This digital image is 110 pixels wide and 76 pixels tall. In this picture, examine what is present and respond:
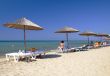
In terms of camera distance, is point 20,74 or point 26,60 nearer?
point 20,74

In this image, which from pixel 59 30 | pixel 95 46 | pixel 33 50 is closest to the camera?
pixel 33 50

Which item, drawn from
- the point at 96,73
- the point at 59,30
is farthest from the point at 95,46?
the point at 96,73

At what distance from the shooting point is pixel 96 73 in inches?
248

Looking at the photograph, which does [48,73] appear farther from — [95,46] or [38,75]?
[95,46]

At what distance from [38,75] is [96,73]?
1.99m

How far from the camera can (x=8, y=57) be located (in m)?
10.2

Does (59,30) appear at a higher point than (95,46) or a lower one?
higher

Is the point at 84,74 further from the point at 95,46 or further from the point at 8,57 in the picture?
the point at 95,46

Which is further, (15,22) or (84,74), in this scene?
(15,22)

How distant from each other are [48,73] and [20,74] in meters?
0.95

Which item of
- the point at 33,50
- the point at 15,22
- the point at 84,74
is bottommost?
the point at 84,74

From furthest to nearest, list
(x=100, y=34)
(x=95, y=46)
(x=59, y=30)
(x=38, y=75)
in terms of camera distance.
Answer: (x=100, y=34)
(x=95, y=46)
(x=59, y=30)
(x=38, y=75)

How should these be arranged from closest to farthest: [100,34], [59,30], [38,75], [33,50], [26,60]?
1. [38,75]
2. [26,60]
3. [33,50]
4. [59,30]
5. [100,34]

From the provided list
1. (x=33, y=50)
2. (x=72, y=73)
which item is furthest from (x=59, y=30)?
(x=72, y=73)
